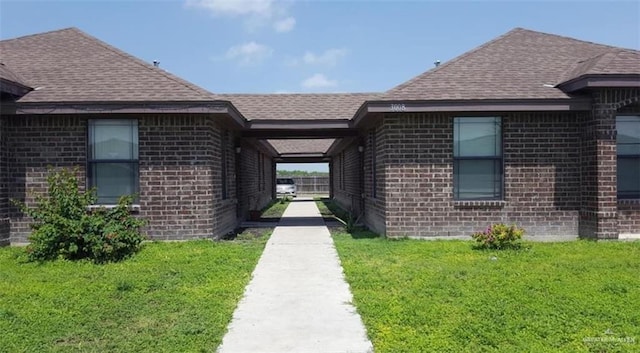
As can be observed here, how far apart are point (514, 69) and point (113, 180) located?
978 centimetres

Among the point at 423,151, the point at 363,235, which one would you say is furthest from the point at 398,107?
the point at 363,235

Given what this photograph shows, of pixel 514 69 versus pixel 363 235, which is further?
pixel 363 235

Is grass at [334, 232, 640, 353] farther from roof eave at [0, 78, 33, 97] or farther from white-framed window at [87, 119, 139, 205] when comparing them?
roof eave at [0, 78, 33, 97]

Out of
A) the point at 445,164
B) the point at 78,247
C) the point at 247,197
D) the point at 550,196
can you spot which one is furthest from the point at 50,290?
the point at 247,197

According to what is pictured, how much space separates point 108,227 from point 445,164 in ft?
23.4

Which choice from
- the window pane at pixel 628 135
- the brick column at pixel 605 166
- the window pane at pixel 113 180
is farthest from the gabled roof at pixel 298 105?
the window pane at pixel 628 135

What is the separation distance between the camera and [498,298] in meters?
6.46

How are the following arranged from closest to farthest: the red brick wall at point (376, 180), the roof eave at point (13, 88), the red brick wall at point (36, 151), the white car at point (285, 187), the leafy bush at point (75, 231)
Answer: the leafy bush at point (75, 231), the roof eave at point (13, 88), the red brick wall at point (36, 151), the red brick wall at point (376, 180), the white car at point (285, 187)

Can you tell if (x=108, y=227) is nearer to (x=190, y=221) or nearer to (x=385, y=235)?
(x=190, y=221)

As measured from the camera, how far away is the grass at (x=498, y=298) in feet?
16.4

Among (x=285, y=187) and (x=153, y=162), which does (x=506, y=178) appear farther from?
(x=285, y=187)

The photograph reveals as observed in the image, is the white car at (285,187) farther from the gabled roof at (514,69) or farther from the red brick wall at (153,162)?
the red brick wall at (153,162)

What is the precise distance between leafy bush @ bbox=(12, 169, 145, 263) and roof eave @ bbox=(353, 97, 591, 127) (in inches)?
223

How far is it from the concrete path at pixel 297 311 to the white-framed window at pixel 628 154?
6821 millimetres
